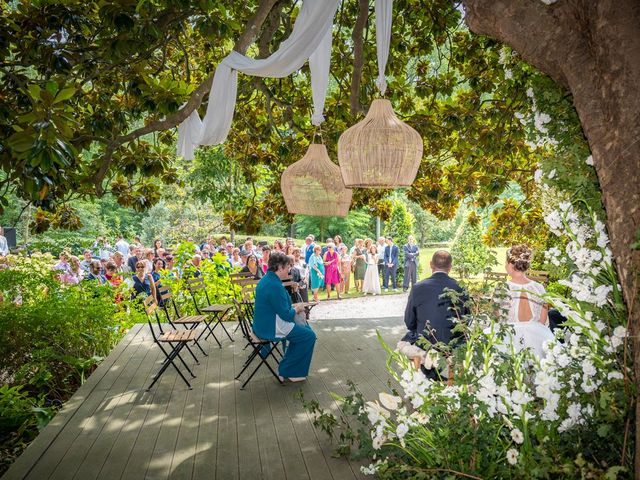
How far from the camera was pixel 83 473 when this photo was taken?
3.31 m

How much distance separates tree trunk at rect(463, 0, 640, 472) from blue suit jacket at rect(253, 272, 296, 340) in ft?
11.4

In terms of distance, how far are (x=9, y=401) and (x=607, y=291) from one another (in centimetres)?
527

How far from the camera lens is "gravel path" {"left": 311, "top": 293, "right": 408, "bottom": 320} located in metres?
11.4

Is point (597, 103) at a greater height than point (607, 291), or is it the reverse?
point (597, 103)

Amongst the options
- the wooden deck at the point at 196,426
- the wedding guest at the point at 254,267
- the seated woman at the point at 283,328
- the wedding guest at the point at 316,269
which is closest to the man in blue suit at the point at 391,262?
the wedding guest at the point at 316,269

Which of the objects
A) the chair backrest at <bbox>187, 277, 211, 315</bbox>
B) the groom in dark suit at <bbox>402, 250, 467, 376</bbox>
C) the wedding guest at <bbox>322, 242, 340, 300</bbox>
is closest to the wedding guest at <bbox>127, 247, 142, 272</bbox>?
the chair backrest at <bbox>187, 277, 211, 315</bbox>

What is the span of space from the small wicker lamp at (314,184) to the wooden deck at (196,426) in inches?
69.3

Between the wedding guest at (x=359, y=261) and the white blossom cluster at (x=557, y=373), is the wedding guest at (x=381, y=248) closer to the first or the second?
the wedding guest at (x=359, y=261)

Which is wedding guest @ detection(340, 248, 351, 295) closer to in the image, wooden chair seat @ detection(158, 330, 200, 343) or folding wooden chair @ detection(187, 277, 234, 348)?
folding wooden chair @ detection(187, 277, 234, 348)

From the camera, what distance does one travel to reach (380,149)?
395cm

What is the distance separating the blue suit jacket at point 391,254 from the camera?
15055mm

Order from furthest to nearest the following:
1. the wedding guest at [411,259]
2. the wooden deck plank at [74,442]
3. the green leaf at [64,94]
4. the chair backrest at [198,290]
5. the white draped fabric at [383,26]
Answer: the wedding guest at [411,259], the chair backrest at [198,290], the white draped fabric at [383,26], the wooden deck plank at [74,442], the green leaf at [64,94]

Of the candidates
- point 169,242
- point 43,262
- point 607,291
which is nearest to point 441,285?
point 607,291

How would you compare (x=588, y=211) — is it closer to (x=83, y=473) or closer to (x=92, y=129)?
(x=83, y=473)
